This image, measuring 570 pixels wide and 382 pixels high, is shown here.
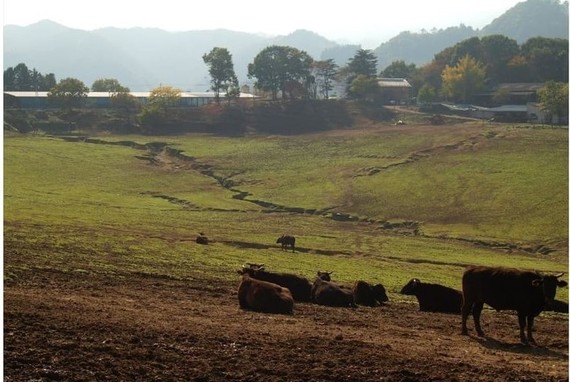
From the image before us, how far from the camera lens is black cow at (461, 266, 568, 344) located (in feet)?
59.9

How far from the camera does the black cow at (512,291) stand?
18.2 m

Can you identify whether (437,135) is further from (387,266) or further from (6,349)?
(6,349)

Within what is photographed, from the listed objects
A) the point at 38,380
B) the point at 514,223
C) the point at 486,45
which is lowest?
the point at 514,223

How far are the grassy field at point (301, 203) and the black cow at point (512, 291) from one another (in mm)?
7364

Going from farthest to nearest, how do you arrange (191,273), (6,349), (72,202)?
(72,202)
(191,273)
(6,349)

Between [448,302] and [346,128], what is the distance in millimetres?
94503

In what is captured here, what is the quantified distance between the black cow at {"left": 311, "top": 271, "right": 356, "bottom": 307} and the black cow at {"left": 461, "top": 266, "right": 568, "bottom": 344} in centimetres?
488

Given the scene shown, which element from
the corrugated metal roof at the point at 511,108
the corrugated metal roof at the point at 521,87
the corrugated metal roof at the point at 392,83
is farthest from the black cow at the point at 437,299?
the corrugated metal roof at the point at 392,83

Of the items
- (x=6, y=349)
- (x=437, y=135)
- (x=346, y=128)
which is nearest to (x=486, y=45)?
(x=346, y=128)

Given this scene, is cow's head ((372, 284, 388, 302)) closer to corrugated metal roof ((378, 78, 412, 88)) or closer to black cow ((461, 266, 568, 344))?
black cow ((461, 266, 568, 344))

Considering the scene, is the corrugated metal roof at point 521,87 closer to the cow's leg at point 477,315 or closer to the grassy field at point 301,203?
the grassy field at point 301,203

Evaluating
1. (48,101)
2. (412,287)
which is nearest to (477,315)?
(412,287)

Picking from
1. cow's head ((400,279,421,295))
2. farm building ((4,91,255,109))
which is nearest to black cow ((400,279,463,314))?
cow's head ((400,279,421,295))

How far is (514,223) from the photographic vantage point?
57.4 m
